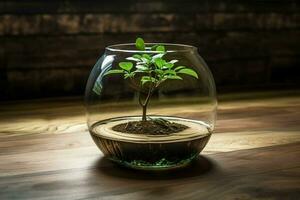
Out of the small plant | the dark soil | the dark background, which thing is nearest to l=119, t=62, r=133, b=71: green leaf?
the small plant

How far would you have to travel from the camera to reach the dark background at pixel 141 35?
169 centimetres

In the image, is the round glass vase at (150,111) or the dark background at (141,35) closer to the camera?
the round glass vase at (150,111)

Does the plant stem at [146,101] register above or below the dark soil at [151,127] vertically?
above

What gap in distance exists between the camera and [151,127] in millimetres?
868

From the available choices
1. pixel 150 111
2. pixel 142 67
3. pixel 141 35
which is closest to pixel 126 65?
pixel 142 67

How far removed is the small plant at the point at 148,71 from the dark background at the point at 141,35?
892 millimetres

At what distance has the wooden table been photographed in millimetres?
796

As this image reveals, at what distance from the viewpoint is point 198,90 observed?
35.3 inches

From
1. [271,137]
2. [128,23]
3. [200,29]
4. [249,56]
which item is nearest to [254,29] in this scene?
[249,56]

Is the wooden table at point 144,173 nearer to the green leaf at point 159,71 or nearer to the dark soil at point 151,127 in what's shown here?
the dark soil at point 151,127

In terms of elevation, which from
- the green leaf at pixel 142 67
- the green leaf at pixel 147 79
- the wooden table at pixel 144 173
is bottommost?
the wooden table at pixel 144 173

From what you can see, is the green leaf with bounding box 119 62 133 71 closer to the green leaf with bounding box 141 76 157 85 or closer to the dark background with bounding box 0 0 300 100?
the green leaf with bounding box 141 76 157 85

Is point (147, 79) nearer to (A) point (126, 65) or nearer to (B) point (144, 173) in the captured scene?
(A) point (126, 65)

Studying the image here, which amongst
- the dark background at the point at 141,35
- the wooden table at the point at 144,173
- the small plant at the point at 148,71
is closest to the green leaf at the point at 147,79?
the small plant at the point at 148,71
